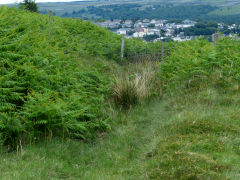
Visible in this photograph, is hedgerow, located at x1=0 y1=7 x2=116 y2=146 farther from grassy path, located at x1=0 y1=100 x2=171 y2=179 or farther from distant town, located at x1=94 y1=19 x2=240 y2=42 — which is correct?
distant town, located at x1=94 y1=19 x2=240 y2=42

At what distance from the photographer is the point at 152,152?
5.16m

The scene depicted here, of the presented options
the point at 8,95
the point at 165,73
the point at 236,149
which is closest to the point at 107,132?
the point at 8,95

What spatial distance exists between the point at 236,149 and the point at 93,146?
8.90 ft

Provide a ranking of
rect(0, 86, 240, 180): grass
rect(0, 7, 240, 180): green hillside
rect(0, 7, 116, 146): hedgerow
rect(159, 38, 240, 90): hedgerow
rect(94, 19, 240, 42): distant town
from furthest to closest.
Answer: rect(94, 19, 240, 42): distant town, rect(159, 38, 240, 90): hedgerow, rect(0, 7, 116, 146): hedgerow, rect(0, 7, 240, 180): green hillside, rect(0, 86, 240, 180): grass

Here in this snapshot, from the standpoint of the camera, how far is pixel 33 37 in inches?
322

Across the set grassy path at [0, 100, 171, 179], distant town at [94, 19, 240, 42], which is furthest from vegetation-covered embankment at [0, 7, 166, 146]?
distant town at [94, 19, 240, 42]

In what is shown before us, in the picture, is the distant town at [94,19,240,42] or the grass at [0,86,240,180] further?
the distant town at [94,19,240,42]

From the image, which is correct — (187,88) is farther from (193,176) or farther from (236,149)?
(193,176)

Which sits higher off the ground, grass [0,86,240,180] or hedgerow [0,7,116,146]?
hedgerow [0,7,116,146]

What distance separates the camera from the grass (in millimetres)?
4359

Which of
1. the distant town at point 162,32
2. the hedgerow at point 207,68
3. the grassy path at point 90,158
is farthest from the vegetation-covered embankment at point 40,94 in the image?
the distant town at point 162,32

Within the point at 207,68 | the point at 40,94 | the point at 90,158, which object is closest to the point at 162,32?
the point at 207,68

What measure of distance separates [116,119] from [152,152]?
2501 mm

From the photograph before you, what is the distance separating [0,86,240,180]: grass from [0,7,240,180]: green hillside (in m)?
0.02
